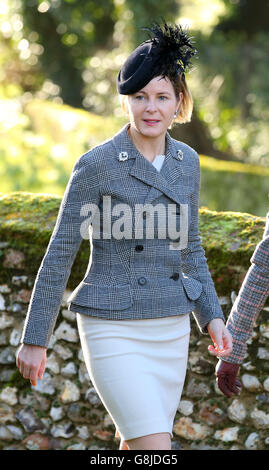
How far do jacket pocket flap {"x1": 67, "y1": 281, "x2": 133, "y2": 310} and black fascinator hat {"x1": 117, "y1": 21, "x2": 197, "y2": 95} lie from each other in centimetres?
68

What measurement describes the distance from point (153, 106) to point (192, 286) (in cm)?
68

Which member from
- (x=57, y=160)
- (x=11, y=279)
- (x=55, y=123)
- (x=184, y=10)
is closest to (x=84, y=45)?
(x=184, y=10)

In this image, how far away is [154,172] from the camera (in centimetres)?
269

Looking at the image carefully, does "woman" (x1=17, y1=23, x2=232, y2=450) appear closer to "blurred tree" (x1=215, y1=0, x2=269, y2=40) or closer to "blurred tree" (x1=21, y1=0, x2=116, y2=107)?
"blurred tree" (x1=21, y1=0, x2=116, y2=107)

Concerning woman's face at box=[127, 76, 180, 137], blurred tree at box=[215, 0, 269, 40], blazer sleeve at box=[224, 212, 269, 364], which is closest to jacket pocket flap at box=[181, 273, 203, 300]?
blazer sleeve at box=[224, 212, 269, 364]

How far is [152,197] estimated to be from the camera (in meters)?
2.66

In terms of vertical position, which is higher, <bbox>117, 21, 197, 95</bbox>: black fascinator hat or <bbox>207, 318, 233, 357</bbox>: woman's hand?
<bbox>117, 21, 197, 95</bbox>: black fascinator hat

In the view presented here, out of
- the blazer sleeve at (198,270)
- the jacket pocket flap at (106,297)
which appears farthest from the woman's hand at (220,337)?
the jacket pocket flap at (106,297)

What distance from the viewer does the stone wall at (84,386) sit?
354 cm

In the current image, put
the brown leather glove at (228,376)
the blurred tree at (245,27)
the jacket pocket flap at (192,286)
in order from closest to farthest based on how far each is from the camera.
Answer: the jacket pocket flap at (192,286) < the brown leather glove at (228,376) < the blurred tree at (245,27)

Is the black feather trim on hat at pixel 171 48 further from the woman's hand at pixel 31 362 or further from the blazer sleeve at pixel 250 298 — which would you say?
the woman's hand at pixel 31 362

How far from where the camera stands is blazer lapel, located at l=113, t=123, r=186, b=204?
267 centimetres

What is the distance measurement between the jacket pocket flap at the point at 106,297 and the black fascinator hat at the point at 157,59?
0.68 meters
